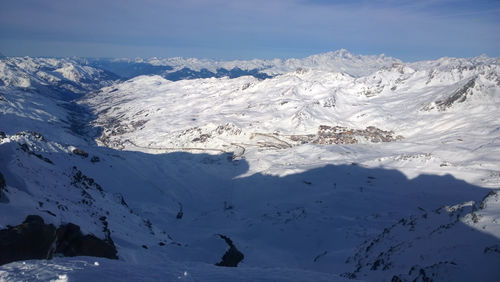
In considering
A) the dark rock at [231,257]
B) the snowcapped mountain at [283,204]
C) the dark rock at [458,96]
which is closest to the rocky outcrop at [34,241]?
the snowcapped mountain at [283,204]

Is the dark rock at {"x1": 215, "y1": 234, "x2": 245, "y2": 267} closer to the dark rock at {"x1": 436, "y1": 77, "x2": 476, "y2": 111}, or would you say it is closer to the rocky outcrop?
the rocky outcrop

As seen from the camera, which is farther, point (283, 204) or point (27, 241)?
point (283, 204)

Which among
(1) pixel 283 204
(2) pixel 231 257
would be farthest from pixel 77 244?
(1) pixel 283 204

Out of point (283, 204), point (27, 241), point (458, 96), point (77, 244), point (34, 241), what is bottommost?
point (283, 204)

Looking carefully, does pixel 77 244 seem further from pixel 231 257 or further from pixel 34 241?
pixel 231 257

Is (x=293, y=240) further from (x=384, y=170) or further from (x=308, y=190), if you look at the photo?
(x=384, y=170)

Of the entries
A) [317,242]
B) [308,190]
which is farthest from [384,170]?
[317,242]

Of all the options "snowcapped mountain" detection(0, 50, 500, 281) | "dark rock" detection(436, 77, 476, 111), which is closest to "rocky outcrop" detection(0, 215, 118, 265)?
"snowcapped mountain" detection(0, 50, 500, 281)

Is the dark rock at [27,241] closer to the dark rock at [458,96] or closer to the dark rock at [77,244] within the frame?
the dark rock at [77,244]

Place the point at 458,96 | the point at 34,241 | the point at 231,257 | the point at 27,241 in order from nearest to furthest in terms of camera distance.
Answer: the point at 27,241, the point at 34,241, the point at 231,257, the point at 458,96
